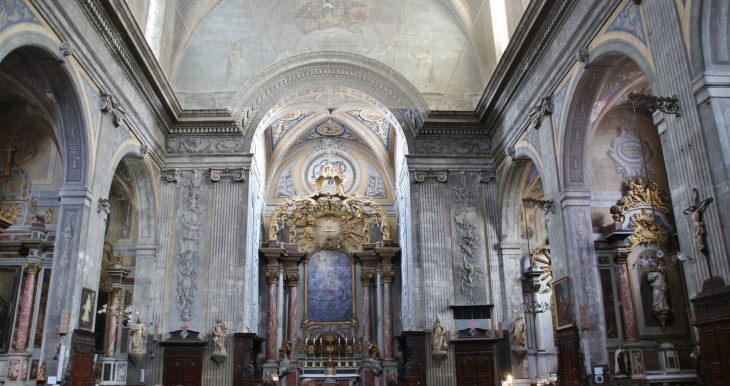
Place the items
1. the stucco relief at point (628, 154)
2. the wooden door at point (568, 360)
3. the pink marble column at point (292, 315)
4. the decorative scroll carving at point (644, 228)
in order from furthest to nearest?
the pink marble column at point (292, 315) < the stucco relief at point (628, 154) < the decorative scroll carving at point (644, 228) < the wooden door at point (568, 360)

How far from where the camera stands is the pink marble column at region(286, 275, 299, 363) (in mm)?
23064

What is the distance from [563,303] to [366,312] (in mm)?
11843

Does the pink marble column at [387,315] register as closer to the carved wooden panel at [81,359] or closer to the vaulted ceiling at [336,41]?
the vaulted ceiling at [336,41]

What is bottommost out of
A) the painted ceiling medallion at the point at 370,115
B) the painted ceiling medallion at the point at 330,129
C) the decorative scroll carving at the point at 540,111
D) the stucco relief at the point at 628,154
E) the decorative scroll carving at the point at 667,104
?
the decorative scroll carving at the point at 667,104

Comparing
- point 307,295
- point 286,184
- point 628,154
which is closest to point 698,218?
point 628,154

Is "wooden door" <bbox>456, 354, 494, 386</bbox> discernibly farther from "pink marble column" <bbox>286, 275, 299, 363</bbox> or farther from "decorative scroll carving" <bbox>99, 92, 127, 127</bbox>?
"decorative scroll carving" <bbox>99, 92, 127, 127</bbox>

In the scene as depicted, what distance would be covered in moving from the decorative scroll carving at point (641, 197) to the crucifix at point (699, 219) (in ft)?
21.0

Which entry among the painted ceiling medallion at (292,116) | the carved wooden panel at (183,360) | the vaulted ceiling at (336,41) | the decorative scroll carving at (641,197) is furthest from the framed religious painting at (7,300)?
the decorative scroll carving at (641,197)

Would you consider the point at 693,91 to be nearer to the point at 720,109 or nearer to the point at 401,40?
the point at 720,109

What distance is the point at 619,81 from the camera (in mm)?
13773

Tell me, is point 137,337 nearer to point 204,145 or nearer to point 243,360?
point 243,360

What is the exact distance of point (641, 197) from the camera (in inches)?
593

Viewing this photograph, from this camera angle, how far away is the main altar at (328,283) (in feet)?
75.8

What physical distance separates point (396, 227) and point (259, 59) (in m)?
9.53
